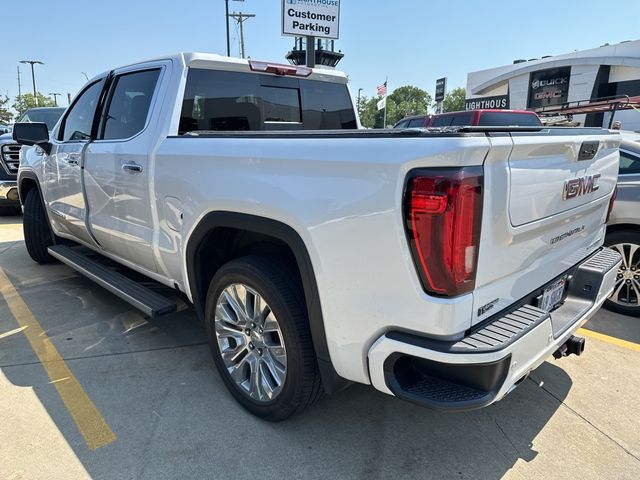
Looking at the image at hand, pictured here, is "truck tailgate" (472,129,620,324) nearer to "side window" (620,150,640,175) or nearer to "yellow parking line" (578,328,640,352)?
"yellow parking line" (578,328,640,352)

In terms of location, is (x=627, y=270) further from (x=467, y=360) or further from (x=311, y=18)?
(x=311, y=18)

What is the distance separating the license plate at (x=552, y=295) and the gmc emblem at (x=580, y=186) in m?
0.46

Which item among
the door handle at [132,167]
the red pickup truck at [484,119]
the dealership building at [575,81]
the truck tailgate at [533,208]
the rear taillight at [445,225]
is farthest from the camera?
the dealership building at [575,81]

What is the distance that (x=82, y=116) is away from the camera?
425cm

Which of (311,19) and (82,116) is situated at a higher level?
(311,19)

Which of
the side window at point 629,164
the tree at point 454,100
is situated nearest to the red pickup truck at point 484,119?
the side window at point 629,164

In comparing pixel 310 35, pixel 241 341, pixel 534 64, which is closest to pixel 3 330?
pixel 241 341

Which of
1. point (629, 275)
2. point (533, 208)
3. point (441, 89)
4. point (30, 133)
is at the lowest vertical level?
point (629, 275)

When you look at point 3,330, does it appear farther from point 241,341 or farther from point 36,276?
point 241,341

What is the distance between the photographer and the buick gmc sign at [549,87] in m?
31.8

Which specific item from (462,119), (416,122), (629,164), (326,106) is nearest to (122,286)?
(326,106)

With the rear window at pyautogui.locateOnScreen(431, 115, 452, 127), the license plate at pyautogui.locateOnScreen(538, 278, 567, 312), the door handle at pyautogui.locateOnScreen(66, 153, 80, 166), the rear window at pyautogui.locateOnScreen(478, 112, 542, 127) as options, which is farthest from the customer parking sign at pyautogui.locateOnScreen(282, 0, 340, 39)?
the license plate at pyautogui.locateOnScreen(538, 278, 567, 312)

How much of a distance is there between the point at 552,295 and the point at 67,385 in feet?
9.78

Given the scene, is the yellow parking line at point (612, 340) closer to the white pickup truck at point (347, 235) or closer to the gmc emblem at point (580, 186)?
the white pickup truck at point (347, 235)
